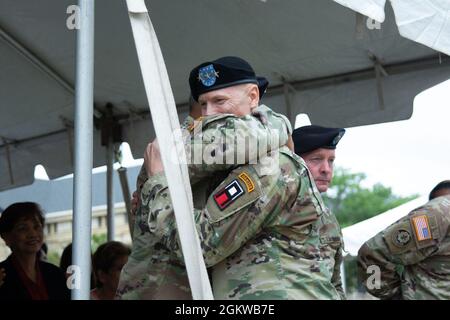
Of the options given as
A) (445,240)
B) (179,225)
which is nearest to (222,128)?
(179,225)

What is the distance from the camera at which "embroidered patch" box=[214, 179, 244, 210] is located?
244cm

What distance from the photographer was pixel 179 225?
2352 millimetres

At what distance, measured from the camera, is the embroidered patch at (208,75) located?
8.59 feet

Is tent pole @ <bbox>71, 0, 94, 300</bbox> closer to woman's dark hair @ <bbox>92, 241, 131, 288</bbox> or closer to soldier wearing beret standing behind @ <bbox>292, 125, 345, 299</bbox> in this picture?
soldier wearing beret standing behind @ <bbox>292, 125, 345, 299</bbox>

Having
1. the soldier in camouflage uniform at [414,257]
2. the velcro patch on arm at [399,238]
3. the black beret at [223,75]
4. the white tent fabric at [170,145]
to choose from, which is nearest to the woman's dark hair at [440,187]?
the soldier in camouflage uniform at [414,257]

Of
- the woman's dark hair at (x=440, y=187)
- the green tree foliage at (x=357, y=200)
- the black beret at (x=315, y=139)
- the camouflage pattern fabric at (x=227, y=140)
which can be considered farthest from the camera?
the green tree foliage at (x=357, y=200)

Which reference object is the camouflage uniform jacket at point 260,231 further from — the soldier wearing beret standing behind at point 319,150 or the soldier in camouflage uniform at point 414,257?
the soldier in camouflage uniform at point 414,257

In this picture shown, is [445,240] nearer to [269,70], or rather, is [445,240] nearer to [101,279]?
[269,70]

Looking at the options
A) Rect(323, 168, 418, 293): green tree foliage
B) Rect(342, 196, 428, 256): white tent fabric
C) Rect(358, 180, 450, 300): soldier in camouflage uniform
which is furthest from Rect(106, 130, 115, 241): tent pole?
Rect(323, 168, 418, 293): green tree foliage

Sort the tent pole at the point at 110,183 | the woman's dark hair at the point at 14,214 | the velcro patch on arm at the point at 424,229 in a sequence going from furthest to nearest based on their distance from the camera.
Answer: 1. the tent pole at the point at 110,183
2. the woman's dark hair at the point at 14,214
3. the velcro patch on arm at the point at 424,229

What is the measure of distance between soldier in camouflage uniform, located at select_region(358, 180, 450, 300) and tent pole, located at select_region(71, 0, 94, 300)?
5.09 feet

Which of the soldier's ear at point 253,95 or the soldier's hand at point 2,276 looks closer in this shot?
the soldier's ear at point 253,95

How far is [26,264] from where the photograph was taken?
460 centimetres
